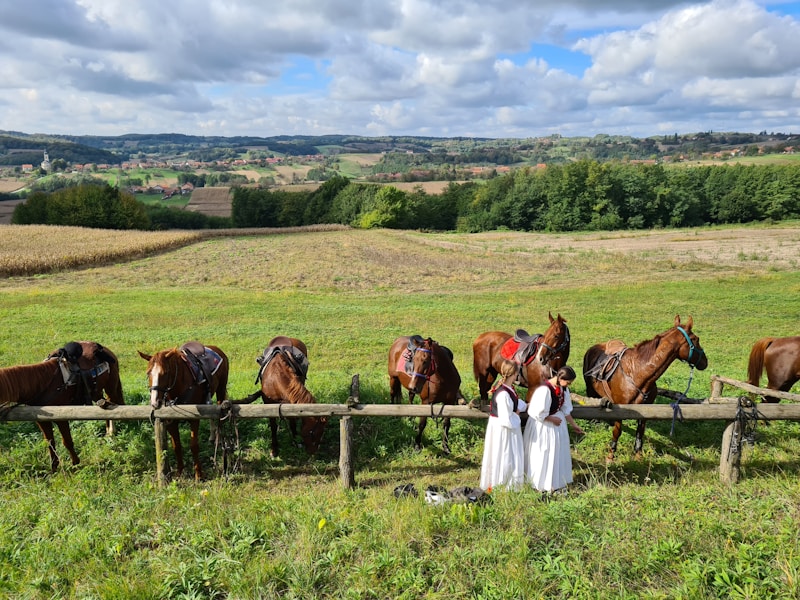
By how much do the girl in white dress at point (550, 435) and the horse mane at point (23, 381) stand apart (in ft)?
22.6

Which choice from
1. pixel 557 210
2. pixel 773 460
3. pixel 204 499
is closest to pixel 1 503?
pixel 204 499

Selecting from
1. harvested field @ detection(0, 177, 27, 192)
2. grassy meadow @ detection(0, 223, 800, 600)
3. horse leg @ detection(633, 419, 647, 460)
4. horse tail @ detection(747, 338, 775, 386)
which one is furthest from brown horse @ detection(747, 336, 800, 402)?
harvested field @ detection(0, 177, 27, 192)

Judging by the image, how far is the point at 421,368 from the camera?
25.5ft

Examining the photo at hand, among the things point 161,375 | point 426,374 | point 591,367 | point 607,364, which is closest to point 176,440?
point 161,375

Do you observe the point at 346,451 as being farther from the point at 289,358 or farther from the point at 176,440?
the point at 176,440

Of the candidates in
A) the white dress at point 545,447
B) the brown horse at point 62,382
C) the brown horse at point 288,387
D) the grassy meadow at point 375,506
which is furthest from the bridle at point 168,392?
the white dress at point 545,447

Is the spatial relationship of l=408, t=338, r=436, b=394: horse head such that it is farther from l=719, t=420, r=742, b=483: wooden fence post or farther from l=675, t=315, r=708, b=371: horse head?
l=719, t=420, r=742, b=483: wooden fence post

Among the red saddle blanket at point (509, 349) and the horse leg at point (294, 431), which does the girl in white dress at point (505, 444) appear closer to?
the red saddle blanket at point (509, 349)

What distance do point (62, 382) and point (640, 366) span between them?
29.0 feet

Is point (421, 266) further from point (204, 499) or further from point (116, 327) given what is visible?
point (204, 499)

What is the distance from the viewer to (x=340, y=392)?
31.9ft

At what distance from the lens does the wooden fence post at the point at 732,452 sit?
624cm

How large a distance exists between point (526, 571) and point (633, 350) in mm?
4881

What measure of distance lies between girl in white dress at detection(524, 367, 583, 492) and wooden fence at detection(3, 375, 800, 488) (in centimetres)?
57
